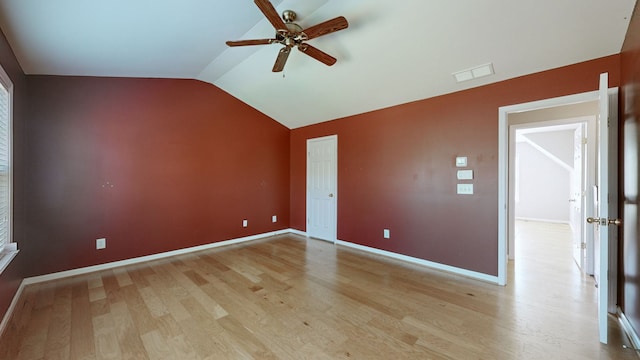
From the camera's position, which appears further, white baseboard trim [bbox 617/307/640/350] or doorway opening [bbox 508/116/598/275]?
doorway opening [bbox 508/116/598/275]

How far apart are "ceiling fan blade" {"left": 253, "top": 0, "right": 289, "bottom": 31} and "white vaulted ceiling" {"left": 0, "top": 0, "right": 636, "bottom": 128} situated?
37 cm

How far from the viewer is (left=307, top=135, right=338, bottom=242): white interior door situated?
474cm

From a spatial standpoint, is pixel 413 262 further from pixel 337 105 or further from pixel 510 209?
pixel 337 105

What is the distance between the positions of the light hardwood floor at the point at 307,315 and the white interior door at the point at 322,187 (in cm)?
139

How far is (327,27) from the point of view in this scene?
2.04 metres

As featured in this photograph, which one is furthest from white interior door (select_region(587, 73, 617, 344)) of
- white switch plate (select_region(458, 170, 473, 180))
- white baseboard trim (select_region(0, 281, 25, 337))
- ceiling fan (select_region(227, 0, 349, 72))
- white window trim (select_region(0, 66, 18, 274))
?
white window trim (select_region(0, 66, 18, 274))

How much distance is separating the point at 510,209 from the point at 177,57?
189 inches

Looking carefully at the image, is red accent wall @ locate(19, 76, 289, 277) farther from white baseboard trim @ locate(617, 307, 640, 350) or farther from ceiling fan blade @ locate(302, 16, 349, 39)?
white baseboard trim @ locate(617, 307, 640, 350)

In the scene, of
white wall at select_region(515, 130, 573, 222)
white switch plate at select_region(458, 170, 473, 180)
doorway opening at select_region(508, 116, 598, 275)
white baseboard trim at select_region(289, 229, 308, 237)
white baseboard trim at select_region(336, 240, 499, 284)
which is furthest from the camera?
white wall at select_region(515, 130, 573, 222)

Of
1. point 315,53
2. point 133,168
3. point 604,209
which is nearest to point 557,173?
point 604,209

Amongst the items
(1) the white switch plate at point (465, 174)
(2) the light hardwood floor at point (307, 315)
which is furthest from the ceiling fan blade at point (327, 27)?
(2) the light hardwood floor at point (307, 315)

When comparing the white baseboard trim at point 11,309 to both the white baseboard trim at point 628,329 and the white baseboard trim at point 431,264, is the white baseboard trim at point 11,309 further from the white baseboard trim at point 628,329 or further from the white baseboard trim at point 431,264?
the white baseboard trim at point 628,329

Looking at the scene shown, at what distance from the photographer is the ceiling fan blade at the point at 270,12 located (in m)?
1.75

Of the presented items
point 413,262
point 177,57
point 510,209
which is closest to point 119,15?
point 177,57
